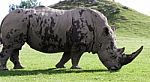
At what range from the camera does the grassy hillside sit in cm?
11334

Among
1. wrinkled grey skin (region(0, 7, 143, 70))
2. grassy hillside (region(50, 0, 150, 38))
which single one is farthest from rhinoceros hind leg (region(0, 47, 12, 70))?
grassy hillside (region(50, 0, 150, 38))

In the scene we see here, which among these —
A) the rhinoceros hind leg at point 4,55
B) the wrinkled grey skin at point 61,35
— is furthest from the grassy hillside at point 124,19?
the rhinoceros hind leg at point 4,55

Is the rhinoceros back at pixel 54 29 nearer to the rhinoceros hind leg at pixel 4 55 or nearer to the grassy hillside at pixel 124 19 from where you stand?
the rhinoceros hind leg at pixel 4 55

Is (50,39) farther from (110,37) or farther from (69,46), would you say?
(110,37)

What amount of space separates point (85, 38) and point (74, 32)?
0.61 metres

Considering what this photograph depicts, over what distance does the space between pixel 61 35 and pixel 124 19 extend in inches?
4428

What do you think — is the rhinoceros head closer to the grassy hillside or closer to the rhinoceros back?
the rhinoceros back

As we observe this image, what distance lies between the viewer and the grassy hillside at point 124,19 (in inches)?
4462

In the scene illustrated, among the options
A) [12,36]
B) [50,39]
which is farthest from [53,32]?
[12,36]

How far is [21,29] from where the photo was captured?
21.5 metres

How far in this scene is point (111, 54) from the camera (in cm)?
2138

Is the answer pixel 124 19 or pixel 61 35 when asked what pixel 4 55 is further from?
pixel 124 19

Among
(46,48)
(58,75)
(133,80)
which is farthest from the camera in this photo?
(46,48)

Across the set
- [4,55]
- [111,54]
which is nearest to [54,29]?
[4,55]
